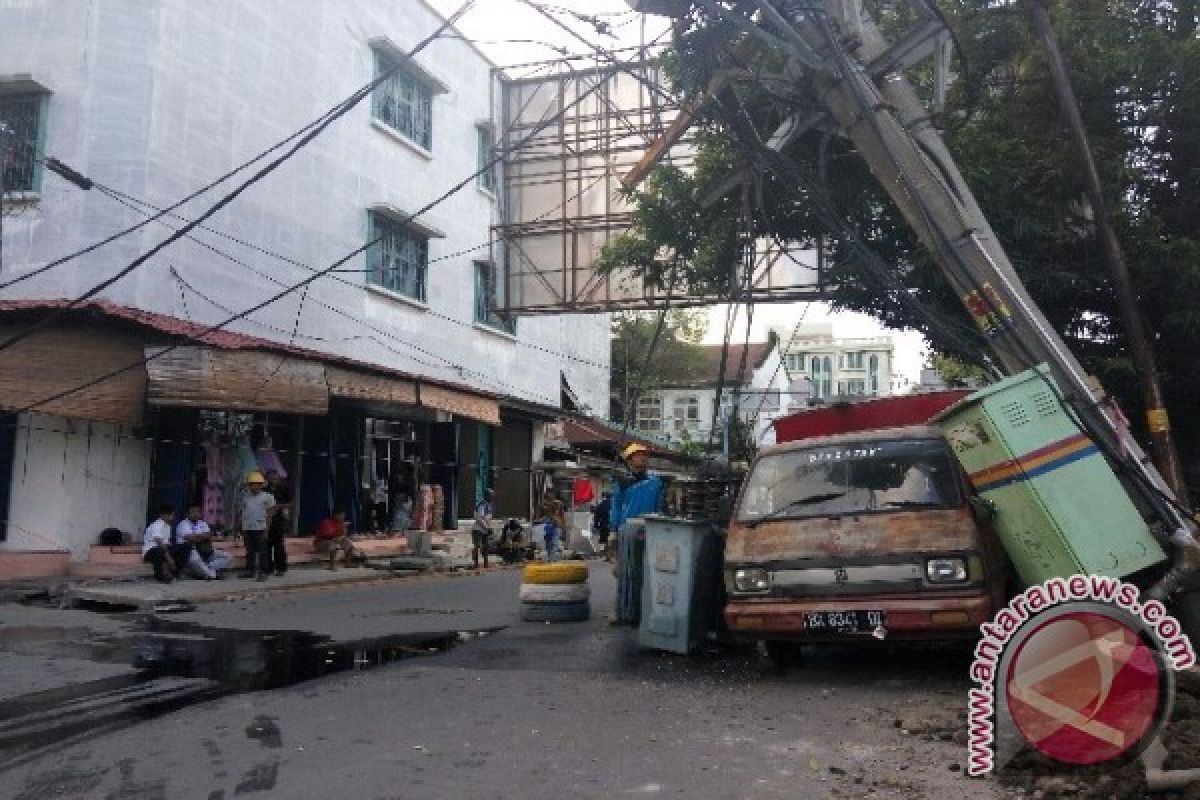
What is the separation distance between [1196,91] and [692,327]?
38605 mm

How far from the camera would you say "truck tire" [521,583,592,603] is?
10055mm

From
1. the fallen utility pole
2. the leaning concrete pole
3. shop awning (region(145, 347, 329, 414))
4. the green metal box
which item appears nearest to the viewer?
the green metal box

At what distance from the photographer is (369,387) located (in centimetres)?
1587

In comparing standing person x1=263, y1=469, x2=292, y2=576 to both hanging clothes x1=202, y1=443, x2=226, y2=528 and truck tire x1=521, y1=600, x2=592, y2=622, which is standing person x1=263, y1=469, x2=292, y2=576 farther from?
truck tire x1=521, y1=600, x2=592, y2=622

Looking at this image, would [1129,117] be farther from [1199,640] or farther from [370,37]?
[370,37]

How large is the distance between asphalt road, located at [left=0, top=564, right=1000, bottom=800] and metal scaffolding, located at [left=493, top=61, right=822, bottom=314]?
1083cm

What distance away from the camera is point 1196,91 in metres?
10.5

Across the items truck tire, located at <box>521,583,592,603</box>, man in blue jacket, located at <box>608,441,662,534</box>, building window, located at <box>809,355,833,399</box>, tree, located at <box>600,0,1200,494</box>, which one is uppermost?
building window, located at <box>809,355,833,399</box>

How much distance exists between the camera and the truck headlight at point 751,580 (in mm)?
6703

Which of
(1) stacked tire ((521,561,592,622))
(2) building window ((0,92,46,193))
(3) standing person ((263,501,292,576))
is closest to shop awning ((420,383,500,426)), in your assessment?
(3) standing person ((263,501,292,576))

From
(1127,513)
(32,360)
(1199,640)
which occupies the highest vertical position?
(32,360)

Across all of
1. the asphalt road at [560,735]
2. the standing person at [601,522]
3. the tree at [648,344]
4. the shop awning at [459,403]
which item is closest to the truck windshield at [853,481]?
the asphalt road at [560,735]

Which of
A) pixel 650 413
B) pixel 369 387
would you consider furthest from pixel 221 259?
pixel 650 413

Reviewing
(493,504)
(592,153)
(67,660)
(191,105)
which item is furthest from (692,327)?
(67,660)
